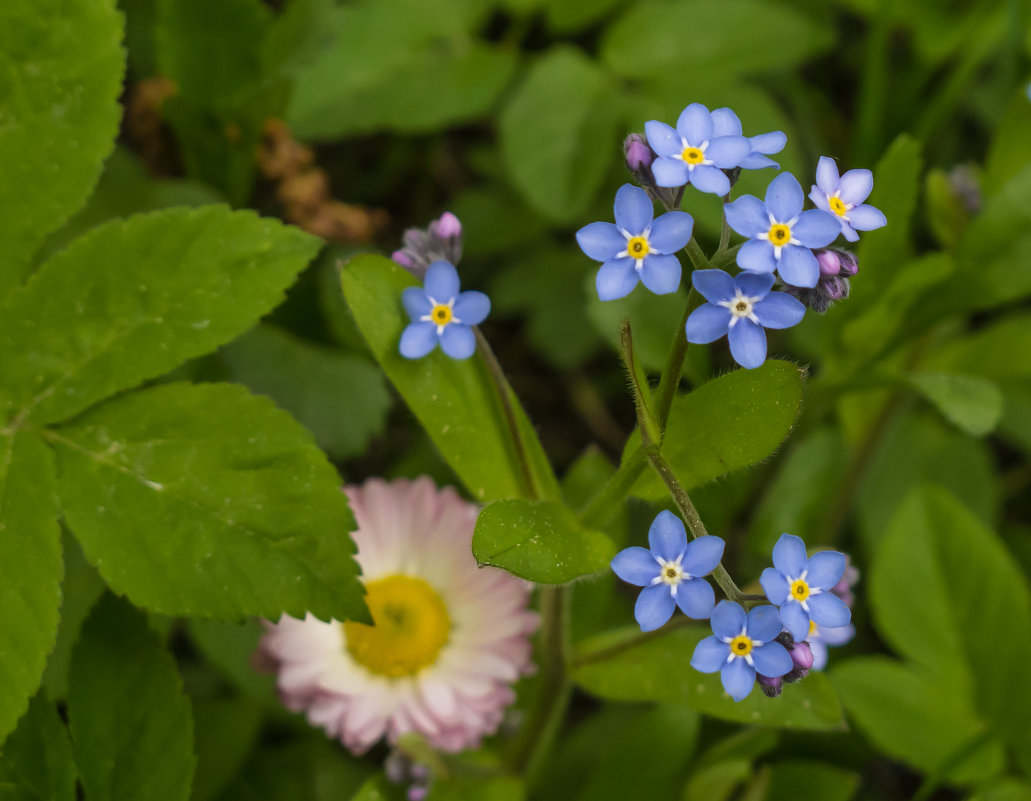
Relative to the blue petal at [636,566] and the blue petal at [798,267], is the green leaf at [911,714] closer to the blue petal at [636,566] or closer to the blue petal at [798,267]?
the blue petal at [636,566]

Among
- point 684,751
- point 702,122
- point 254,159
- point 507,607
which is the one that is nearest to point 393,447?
point 254,159

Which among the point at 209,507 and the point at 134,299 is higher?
the point at 134,299

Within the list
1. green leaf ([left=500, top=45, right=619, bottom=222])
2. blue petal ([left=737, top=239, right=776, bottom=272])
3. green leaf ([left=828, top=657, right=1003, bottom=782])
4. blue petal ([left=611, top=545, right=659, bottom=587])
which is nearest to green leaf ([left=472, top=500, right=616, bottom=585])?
blue petal ([left=611, top=545, right=659, bottom=587])

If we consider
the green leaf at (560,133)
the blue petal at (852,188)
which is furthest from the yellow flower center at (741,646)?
the green leaf at (560,133)

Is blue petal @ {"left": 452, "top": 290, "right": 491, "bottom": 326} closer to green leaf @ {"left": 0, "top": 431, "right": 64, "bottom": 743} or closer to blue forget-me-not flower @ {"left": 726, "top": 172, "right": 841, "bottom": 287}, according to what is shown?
blue forget-me-not flower @ {"left": 726, "top": 172, "right": 841, "bottom": 287}

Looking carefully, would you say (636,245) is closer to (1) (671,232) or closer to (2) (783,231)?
(1) (671,232)

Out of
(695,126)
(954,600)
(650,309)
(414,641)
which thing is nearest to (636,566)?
(695,126)
